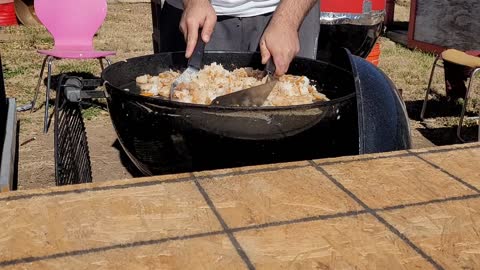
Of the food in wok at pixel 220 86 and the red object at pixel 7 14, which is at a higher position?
the food in wok at pixel 220 86

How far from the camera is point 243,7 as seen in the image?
2.85 m

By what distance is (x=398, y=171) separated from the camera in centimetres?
151

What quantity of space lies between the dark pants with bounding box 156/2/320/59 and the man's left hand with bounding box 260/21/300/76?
2.43 ft

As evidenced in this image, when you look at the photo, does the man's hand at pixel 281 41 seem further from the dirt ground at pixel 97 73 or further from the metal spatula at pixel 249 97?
the dirt ground at pixel 97 73

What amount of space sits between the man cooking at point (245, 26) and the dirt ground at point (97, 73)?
1.90 metres

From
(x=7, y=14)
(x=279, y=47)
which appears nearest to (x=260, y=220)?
(x=279, y=47)

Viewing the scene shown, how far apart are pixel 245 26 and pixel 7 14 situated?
9008mm

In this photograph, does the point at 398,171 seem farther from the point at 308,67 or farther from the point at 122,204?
the point at 308,67

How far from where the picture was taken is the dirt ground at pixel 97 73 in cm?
484

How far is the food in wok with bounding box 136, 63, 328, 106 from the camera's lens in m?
2.09

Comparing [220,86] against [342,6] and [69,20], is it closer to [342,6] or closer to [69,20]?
[342,6]

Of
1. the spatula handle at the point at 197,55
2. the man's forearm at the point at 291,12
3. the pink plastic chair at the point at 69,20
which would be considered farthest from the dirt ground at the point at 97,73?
the man's forearm at the point at 291,12

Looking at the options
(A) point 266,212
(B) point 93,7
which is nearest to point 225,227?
(A) point 266,212

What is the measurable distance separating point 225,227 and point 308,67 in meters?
1.47
